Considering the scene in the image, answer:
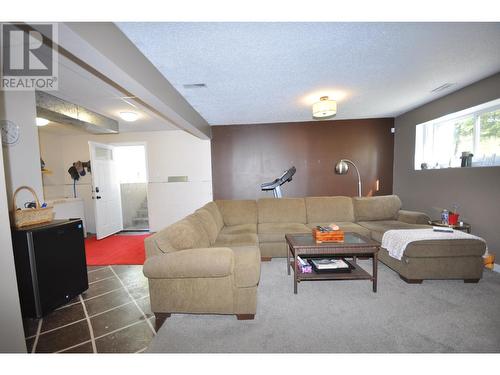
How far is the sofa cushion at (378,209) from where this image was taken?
3.33m

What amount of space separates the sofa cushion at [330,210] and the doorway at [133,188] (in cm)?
384

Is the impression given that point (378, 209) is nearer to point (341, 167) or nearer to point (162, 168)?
point (341, 167)

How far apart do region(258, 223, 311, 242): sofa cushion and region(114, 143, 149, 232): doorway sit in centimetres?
329

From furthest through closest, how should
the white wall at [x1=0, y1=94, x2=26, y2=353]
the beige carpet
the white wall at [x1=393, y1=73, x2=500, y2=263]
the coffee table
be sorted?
the white wall at [x1=393, y1=73, x2=500, y2=263] < the coffee table < the beige carpet < the white wall at [x1=0, y1=94, x2=26, y2=353]

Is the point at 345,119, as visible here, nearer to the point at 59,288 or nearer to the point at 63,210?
the point at 59,288

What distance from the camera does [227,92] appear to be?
2.49 m

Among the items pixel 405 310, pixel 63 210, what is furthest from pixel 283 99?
pixel 63 210

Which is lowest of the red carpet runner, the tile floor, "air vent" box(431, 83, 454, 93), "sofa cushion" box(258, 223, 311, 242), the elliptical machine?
the red carpet runner

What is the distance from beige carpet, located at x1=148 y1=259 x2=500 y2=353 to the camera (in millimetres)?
1359

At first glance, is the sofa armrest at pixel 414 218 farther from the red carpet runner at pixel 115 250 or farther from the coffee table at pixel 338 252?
the red carpet runner at pixel 115 250

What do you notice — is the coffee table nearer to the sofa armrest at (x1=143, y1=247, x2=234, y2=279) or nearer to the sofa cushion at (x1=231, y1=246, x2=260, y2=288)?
the sofa cushion at (x1=231, y1=246, x2=260, y2=288)

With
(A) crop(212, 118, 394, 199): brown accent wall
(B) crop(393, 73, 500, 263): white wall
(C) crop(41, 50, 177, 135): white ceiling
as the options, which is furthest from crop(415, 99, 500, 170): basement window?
(C) crop(41, 50, 177, 135): white ceiling

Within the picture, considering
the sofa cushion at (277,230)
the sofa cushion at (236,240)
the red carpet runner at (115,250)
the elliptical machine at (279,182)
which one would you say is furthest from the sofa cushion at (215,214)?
the red carpet runner at (115,250)
